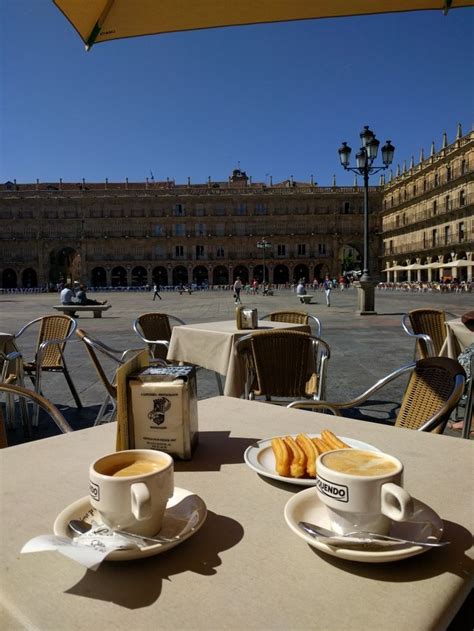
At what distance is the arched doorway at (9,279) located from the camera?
56.6 m

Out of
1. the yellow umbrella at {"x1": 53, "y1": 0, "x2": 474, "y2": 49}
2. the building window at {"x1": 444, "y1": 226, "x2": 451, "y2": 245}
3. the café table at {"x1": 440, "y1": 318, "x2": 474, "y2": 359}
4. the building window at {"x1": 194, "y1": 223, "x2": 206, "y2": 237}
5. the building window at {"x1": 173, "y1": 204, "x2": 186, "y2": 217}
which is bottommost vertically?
the café table at {"x1": 440, "y1": 318, "x2": 474, "y2": 359}

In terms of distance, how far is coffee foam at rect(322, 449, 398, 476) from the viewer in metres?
0.85

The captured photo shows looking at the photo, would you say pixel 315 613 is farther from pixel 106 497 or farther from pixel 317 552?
pixel 106 497

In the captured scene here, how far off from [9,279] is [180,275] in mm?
20116

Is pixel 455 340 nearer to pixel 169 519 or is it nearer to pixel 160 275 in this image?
pixel 169 519

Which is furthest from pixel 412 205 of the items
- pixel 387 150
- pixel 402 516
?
pixel 402 516

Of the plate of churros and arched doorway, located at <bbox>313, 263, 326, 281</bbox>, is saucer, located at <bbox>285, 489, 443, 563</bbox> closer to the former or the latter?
the plate of churros

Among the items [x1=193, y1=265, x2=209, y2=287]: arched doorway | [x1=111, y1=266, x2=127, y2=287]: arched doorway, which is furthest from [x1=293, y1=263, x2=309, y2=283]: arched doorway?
[x1=111, y1=266, x2=127, y2=287]: arched doorway

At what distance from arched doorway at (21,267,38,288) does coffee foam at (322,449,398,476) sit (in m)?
60.8

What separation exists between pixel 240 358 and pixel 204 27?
207 centimetres

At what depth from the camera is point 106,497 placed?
0.81 metres

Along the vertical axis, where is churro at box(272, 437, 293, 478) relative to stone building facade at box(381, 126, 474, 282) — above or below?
below

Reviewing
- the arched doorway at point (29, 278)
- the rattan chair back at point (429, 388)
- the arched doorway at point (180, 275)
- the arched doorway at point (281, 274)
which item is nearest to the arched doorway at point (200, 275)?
the arched doorway at point (180, 275)

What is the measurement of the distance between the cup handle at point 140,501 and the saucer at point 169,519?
5 cm
